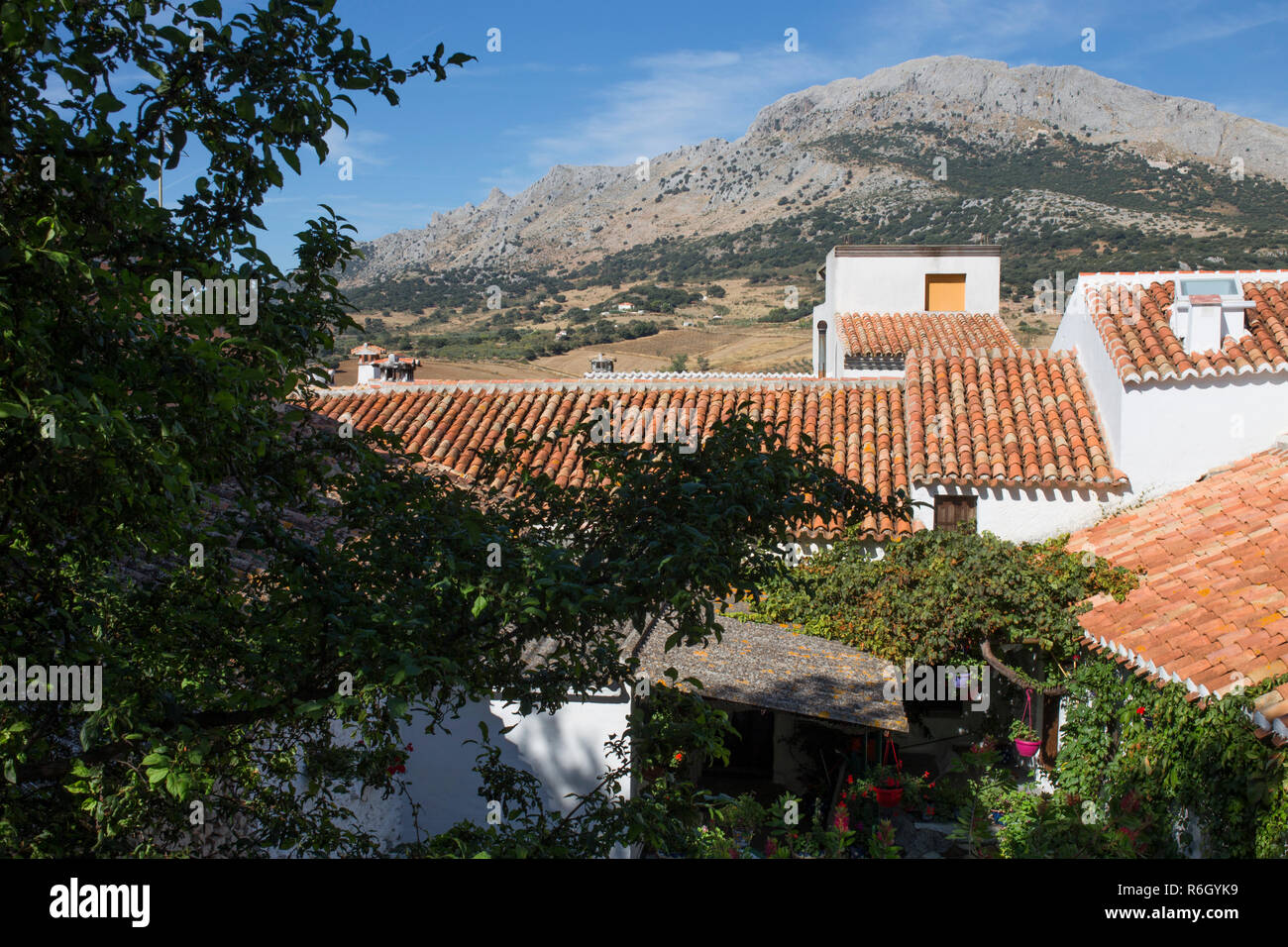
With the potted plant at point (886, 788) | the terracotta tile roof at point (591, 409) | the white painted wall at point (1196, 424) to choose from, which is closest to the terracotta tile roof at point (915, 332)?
the terracotta tile roof at point (591, 409)

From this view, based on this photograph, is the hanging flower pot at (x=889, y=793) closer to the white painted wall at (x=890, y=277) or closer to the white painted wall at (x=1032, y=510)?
the white painted wall at (x=1032, y=510)

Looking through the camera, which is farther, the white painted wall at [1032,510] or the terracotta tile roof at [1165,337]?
the white painted wall at [1032,510]

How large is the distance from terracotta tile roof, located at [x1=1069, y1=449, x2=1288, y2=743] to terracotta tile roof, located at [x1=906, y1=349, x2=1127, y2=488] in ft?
3.74

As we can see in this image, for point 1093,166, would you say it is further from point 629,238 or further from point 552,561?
point 552,561

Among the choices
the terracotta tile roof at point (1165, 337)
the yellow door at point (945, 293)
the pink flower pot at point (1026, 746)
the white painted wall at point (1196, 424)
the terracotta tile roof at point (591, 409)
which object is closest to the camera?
the pink flower pot at point (1026, 746)

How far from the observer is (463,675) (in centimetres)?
387

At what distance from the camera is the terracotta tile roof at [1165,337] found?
44.6 feet

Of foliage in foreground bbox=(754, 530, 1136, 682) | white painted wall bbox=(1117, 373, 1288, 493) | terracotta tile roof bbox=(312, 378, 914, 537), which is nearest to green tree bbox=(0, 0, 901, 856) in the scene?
foliage in foreground bbox=(754, 530, 1136, 682)

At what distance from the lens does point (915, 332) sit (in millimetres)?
23828

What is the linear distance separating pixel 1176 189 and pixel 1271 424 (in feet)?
163

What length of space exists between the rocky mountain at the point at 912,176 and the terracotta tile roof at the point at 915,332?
2839 centimetres

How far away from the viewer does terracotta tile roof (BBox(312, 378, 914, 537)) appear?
15.2 meters

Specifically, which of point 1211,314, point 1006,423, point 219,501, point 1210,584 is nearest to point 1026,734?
point 1210,584

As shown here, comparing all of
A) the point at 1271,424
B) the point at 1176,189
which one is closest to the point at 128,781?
the point at 1271,424
